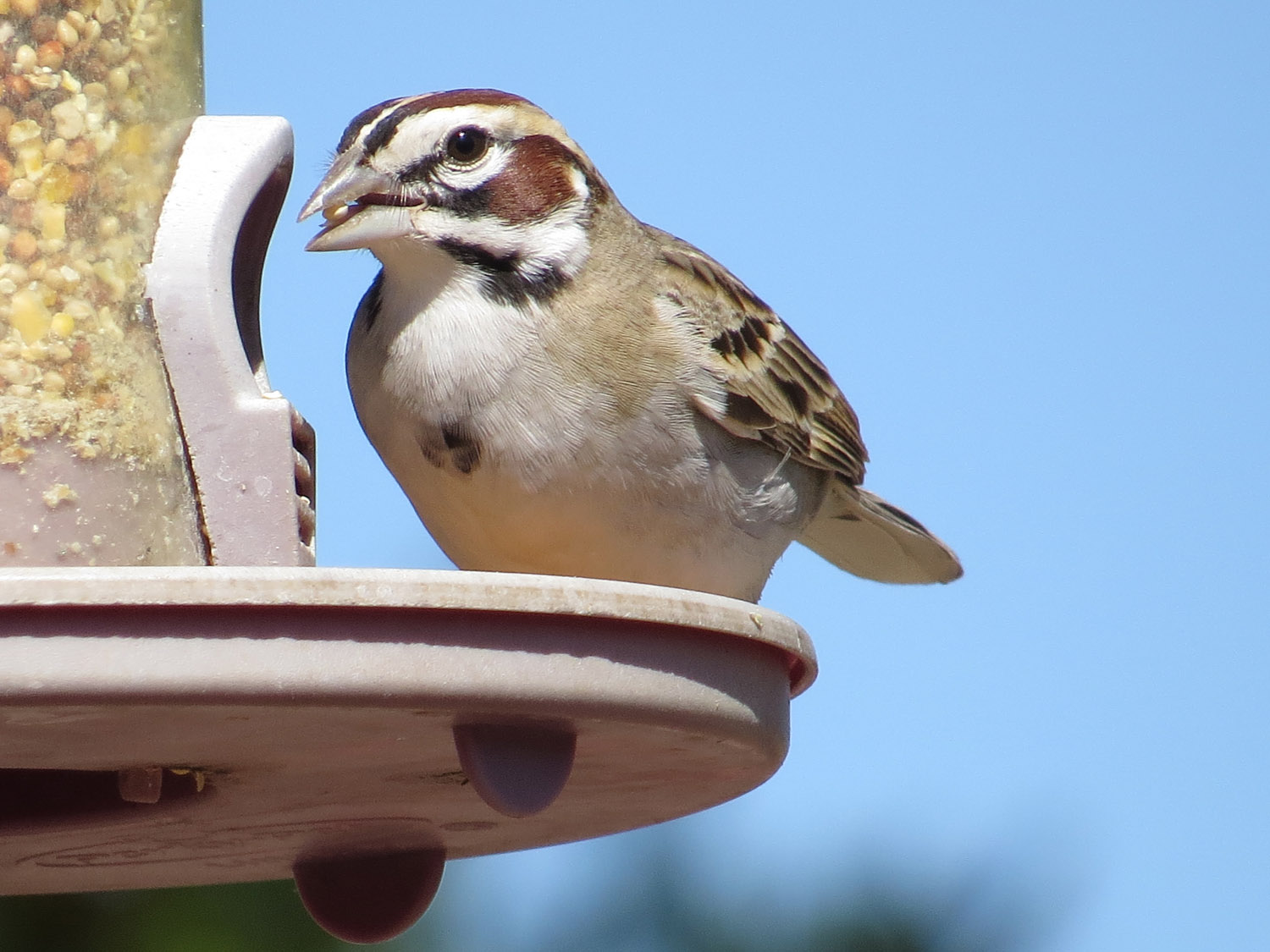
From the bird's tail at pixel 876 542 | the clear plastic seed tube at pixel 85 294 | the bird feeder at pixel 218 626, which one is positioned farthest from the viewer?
the bird's tail at pixel 876 542

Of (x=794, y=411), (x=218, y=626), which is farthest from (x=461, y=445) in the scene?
(x=218, y=626)

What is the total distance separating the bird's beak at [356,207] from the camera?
3061 mm

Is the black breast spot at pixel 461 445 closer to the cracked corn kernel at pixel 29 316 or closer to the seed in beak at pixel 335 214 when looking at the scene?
the seed in beak at pixel 335 214

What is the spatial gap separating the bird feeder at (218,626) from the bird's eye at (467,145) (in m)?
0.41

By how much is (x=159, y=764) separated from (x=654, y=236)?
2.13 meters

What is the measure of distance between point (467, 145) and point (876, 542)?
6.04ft

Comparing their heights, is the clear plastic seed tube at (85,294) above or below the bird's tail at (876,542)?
above

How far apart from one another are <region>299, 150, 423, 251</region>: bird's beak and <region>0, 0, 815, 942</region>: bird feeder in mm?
127

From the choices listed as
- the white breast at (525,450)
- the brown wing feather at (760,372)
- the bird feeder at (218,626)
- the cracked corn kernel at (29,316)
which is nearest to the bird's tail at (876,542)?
the brown wing feather at (760,372)

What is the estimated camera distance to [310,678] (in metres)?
1.87

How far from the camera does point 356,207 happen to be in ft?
10.3

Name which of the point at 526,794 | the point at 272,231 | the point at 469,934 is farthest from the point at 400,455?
the point at 469,934

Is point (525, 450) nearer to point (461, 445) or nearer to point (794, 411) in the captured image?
point (461, 445)

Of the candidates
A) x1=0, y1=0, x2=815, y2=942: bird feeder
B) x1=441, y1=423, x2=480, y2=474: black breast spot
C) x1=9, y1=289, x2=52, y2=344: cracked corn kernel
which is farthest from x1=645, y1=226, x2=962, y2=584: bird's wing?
x1=9, y1=289, x2=52, y2=344: cracked corn kernel
